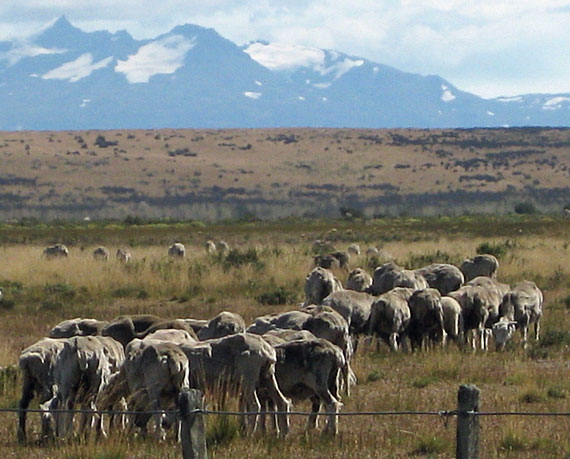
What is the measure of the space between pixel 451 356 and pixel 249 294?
34.9 feet

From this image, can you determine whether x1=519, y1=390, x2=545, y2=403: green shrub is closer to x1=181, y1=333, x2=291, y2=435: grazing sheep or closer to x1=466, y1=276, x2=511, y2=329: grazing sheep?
x1=181, y1=333, x2=291, y2=435: grazing sheep

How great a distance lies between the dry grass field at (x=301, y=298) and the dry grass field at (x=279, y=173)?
30.1 meters

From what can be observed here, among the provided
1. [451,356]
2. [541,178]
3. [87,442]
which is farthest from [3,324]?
[541,178]

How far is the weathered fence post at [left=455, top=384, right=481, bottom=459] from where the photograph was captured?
26.3 ft

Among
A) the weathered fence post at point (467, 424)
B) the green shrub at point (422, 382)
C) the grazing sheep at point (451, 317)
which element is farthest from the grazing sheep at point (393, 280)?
the weathered fence post at point (467, 424)

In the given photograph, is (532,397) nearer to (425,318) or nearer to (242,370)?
(425,318)

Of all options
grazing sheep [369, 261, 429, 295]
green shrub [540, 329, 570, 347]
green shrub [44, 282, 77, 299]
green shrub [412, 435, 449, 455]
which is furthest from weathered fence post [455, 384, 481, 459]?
green shrub [44, 282, 77, 299]

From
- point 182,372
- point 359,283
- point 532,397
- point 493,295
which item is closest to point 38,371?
point 182,372

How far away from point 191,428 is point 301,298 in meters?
16.6

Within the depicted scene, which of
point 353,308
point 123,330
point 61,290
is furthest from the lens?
point 61,290

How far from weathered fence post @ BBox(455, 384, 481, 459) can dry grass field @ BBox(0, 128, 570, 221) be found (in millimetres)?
64547

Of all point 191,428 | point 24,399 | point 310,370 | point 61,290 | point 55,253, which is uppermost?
point 191,428

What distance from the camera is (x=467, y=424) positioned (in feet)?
26.3

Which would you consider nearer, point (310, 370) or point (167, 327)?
point (310, 370)
